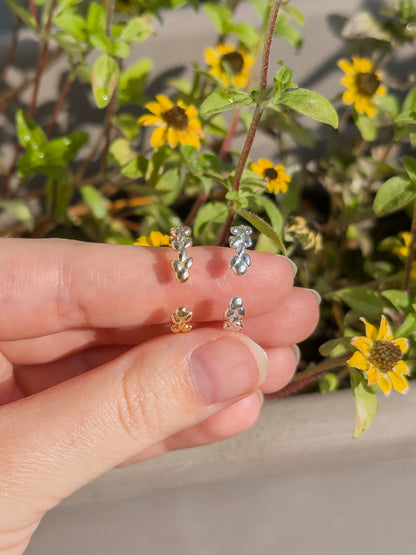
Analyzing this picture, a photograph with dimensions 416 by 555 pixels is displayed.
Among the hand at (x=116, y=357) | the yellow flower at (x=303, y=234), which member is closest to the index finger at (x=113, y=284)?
the hand at (x=116, y=357)

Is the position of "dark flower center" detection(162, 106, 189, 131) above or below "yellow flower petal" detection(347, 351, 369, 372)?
above

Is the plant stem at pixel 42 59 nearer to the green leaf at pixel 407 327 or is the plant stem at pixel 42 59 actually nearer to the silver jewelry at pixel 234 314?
the silver jewelry at pixel 234 314

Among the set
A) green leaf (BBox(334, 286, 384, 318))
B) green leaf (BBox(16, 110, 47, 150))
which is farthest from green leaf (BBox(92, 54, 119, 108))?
green leaf (BBox(334, 286, 384, 318))

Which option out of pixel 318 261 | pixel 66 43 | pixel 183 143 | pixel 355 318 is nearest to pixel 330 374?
pixel 355 318

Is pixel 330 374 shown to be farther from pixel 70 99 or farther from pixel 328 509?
pixel 70 99

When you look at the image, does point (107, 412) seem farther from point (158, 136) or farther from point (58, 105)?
point (58, 105)

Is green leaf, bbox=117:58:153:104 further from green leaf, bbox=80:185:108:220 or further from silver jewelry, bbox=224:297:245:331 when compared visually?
silver jewelry, bbox=224:297:245:331
